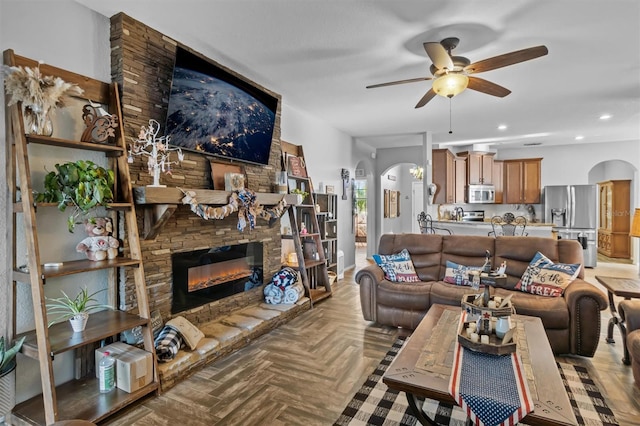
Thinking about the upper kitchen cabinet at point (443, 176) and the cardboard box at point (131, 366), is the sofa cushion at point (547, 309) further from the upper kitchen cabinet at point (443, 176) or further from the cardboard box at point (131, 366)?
the upper kitchen cabinet at point (443, 176)

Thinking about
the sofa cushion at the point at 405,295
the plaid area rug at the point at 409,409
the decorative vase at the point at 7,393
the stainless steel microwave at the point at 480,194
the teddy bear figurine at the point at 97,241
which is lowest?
the plaid area rug at the point at 409,409

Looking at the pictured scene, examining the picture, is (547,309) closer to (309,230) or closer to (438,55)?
(438,55)

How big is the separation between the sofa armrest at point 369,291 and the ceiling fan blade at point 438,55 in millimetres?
2148

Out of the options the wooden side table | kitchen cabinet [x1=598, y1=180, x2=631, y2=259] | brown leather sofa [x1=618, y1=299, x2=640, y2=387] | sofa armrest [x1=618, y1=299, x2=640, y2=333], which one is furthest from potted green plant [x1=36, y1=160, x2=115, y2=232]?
kitchen cabinet [x1=598, y1=180, x2=631, y2=259]

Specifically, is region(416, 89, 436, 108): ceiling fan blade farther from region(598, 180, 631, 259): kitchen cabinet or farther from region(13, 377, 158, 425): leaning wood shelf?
region(598, 180, 631, 259): kitchen cabinet

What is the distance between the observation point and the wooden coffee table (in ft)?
4.90

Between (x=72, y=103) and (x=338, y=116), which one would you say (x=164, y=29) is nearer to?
(x=72, y=103)

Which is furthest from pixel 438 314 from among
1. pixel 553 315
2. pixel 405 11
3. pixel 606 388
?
pixel 405 11

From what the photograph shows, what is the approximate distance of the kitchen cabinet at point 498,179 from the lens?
804cm

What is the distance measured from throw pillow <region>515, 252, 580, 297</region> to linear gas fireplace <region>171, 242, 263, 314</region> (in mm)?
2875

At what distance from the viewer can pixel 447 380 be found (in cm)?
176

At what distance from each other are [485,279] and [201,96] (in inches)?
107

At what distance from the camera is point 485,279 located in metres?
2.20

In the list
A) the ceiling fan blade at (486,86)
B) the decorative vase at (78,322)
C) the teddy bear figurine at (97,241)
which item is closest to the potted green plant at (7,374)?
the decorative vase at (78,322)
